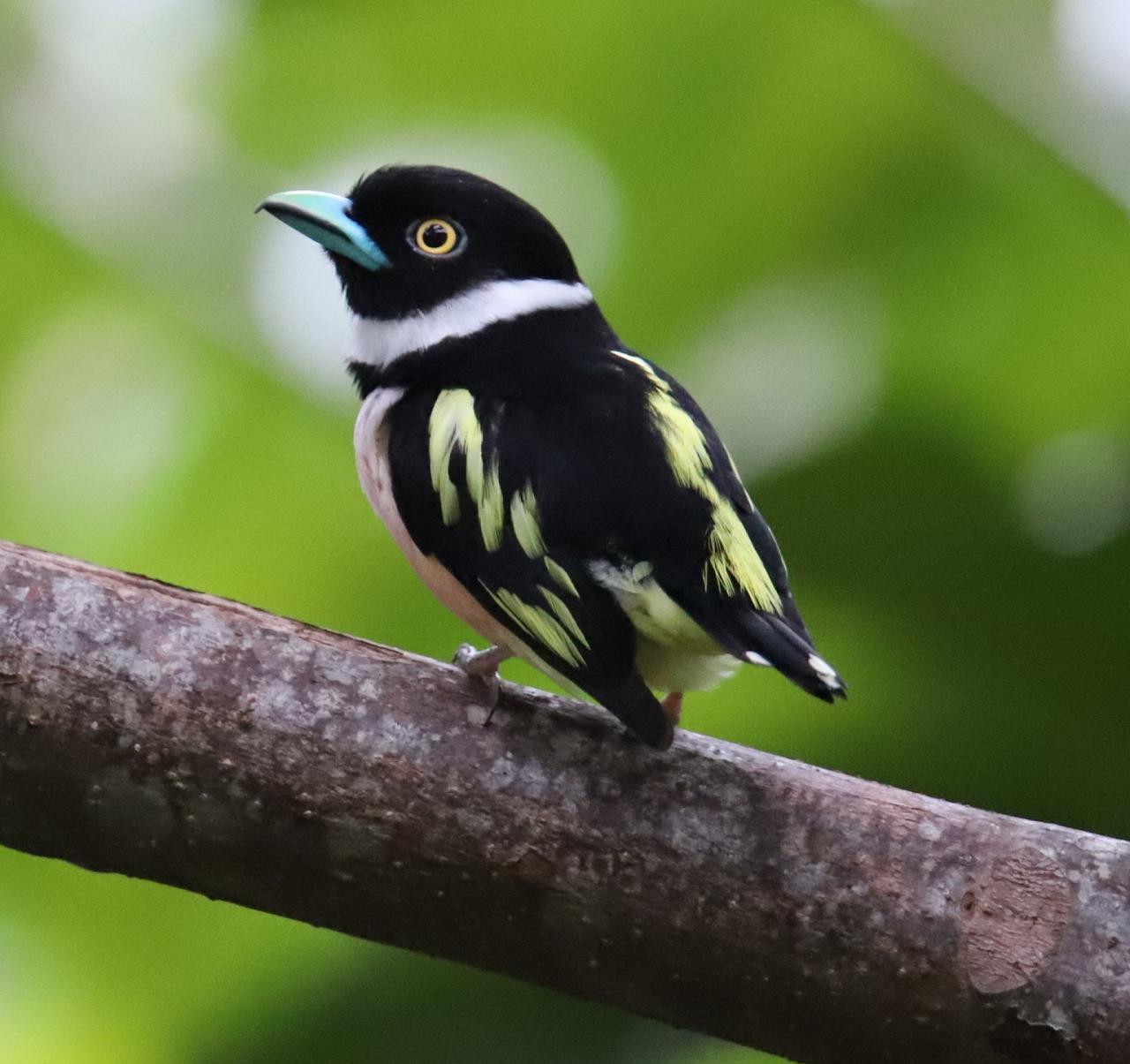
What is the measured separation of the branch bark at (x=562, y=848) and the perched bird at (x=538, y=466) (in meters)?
0.16

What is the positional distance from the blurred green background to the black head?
115 centimetres

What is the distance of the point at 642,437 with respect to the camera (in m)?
2.91

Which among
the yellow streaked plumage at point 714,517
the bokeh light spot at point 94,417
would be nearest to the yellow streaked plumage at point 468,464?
the yellow streaked plumage at point 714,517

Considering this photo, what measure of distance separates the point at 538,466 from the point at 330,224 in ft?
3.04

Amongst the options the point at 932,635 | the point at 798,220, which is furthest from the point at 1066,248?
the point at 932,635

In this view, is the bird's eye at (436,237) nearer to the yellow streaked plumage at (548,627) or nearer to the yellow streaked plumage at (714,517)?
the yellow streaked plumage at (714,517)

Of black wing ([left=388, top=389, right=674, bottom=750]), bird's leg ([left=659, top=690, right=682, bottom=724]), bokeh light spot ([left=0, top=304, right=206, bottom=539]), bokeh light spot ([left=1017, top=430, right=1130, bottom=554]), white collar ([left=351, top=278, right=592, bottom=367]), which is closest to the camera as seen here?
black wing ([left=388, top=389, right=674, bottom=750])

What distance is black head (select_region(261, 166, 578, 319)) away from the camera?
3.41 m

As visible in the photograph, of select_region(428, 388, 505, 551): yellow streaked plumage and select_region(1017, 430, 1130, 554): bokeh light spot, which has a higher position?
select_region(1017, 430, 1130, 554): bokeh light spot

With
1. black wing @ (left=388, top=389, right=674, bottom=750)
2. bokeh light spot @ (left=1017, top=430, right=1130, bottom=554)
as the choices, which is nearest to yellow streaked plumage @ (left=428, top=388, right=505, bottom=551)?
black wing @ (left=388, top=389, right=674, bottom=750)

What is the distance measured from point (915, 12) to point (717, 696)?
2084mm

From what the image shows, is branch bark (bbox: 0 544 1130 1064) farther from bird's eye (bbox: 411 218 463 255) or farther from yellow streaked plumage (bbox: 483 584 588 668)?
bird's eye (bbox: 411 218 463 255)

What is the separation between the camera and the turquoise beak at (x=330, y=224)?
3.43m

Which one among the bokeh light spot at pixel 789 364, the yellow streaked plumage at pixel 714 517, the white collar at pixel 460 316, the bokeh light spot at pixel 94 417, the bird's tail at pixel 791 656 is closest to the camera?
the bird's tail at pixel 791 656
